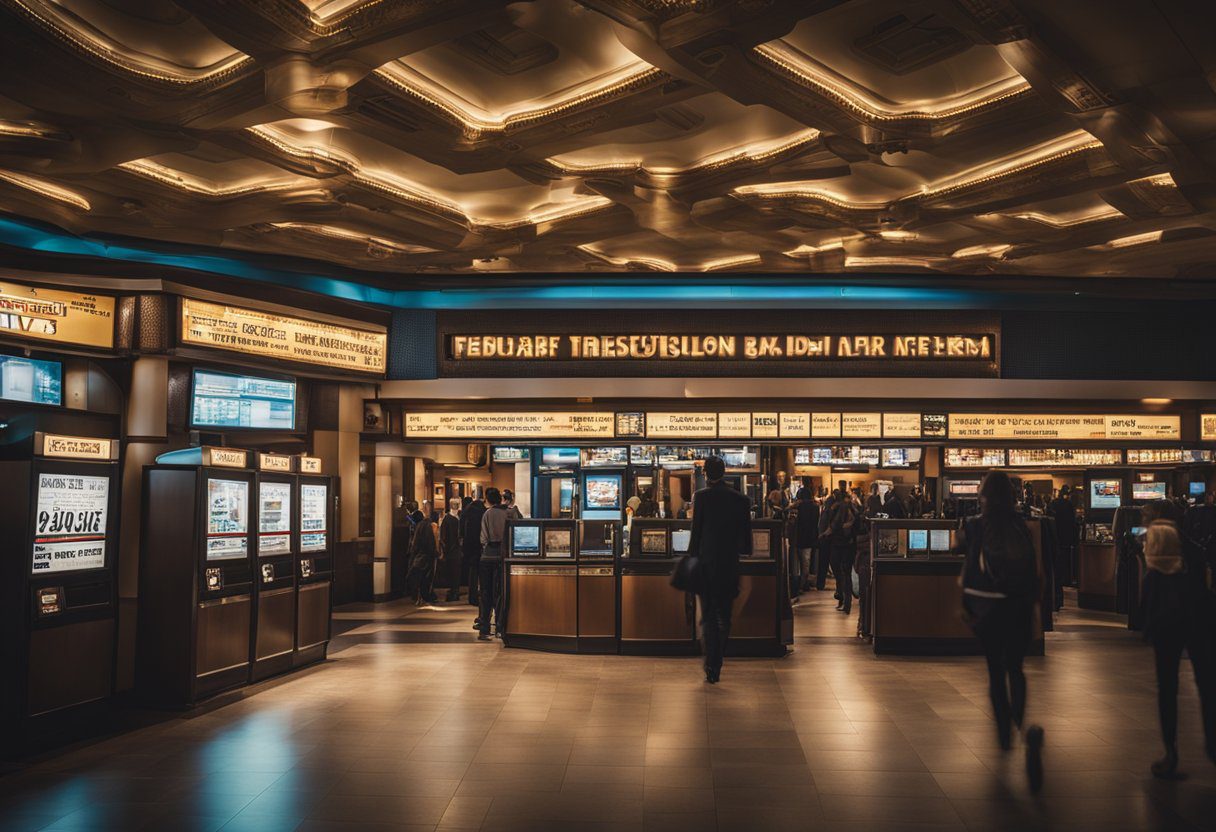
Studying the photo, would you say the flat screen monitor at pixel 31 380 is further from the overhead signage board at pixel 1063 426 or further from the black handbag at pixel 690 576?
the overhead signage board at pixel 1063 426

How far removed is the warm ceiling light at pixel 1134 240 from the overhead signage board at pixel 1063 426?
3429 mm

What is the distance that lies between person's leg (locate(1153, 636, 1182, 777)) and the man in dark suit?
9.35ft

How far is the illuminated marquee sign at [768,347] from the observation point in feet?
44.2

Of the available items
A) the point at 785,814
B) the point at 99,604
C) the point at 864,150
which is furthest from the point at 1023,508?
the point at 99,604

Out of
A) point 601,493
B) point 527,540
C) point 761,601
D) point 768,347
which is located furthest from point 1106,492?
point 527,540

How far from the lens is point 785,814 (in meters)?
4.82

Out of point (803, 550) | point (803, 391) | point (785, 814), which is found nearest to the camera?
point (785, 814)

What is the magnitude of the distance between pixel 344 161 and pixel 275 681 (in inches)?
178

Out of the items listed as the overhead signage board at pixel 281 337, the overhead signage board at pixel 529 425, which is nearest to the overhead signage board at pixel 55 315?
the overhead signage board at pixel 281 337

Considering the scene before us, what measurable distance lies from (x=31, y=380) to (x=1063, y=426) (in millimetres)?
12650

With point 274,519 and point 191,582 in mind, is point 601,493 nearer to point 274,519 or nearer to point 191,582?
point 274,519

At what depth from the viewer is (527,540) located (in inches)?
406

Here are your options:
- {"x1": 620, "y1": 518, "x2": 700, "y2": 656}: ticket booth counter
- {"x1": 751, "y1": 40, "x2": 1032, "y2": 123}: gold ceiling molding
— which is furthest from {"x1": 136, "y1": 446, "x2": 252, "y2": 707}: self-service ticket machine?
{"x1": 751, "y1": 40, "x2": 1032, "y2": 123}: gold ceiling molding

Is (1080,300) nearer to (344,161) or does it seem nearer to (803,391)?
(803,391)
